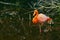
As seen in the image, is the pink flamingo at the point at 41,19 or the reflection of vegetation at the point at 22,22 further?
the pink flamingo at the point at 41,19

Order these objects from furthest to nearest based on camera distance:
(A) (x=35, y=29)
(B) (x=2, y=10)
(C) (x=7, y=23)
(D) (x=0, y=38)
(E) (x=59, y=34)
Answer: (B) (x=2, y=10), (C) (x=7, y=23), (A) (x=35, y=29), (E) (x=59, y=34), (D) (x=0, y=38)

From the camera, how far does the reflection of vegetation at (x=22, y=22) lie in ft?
23.0

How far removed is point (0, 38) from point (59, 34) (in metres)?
1.56

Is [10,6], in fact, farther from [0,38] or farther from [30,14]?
[0,38]

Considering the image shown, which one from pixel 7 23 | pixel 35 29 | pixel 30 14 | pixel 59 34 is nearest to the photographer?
→ pixel 59 34

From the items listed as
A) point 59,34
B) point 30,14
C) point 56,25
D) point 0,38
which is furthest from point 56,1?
point 0,38

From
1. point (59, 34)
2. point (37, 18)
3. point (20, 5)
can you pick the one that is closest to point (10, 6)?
point (20, 5)

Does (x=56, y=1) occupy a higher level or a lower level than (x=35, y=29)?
higher

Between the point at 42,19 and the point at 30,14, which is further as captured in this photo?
the point at 30,14

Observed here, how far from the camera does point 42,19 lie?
28.1 ft

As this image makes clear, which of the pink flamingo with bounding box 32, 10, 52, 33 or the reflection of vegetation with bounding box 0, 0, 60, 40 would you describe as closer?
the reflection of vegetation with bounding box 0, 0, 60, 40

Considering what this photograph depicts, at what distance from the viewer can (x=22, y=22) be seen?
857 centimetres

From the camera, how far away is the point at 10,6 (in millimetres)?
10445

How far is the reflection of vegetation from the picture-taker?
7020 mm
